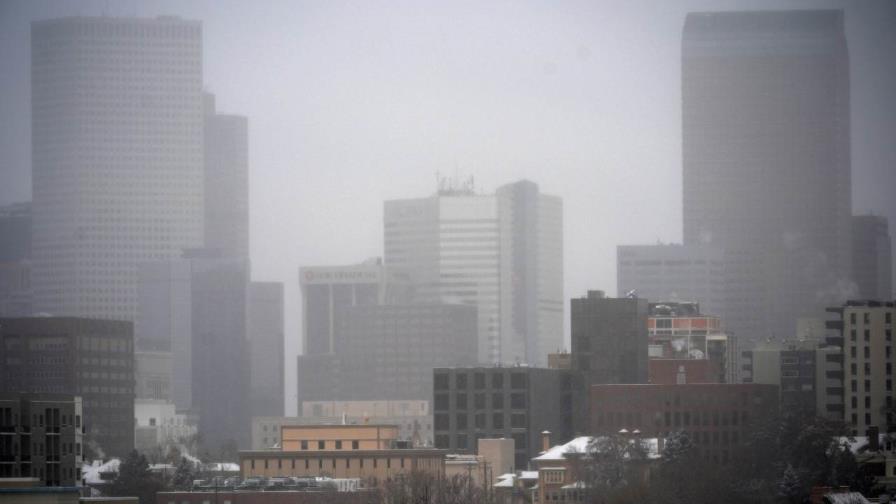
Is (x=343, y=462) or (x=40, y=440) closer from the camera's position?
(x=40, y=440)

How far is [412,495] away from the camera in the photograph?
563ft

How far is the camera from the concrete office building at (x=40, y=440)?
148 m

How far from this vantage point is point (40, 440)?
5960 inches

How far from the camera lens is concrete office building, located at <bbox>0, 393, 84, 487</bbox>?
487 feet

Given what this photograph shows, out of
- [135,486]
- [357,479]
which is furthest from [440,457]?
[135,486]

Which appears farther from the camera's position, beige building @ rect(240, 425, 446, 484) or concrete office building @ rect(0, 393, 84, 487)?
beige building @ rect(240, 425, 446, 484)

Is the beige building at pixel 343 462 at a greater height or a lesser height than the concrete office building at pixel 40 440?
lesser

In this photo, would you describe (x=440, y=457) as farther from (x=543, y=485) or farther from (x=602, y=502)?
(x=602, y=502)

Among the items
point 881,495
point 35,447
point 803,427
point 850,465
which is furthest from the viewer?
point 803,427

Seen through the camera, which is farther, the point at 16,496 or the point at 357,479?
the point at 357,479

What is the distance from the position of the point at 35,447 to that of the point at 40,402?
350 centimetres

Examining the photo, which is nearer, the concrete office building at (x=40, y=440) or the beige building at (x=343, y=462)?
the concrete office building at (x=40, y=440)

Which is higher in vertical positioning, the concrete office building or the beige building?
the concrete office building

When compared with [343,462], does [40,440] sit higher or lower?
higher
